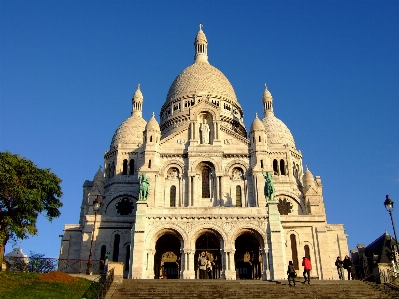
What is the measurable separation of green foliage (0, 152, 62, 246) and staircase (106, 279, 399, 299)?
10.4 m

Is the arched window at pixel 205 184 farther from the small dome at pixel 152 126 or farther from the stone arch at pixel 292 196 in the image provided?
the stone arch at pixel 292 196

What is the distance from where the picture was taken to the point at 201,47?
72.1 metres

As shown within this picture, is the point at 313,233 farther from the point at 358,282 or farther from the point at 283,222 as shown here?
the point at 358,282

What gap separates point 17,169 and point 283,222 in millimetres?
25379

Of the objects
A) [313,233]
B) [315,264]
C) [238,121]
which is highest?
[238,121]

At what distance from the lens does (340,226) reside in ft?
162

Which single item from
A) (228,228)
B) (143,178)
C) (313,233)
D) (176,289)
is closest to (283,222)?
(313,233)

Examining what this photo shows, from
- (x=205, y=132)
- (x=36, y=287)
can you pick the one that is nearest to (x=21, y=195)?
(x=36, y=287)

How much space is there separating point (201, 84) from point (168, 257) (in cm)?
2700

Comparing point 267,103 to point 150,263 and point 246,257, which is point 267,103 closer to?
point 246,257

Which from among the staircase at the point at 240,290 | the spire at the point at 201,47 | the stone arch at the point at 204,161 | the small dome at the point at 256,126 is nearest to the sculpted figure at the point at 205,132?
the stone arch at the point at 204,161

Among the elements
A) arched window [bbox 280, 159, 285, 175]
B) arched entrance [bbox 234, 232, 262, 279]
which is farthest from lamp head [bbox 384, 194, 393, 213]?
arched window [bbox 280, 159, 285, 175]

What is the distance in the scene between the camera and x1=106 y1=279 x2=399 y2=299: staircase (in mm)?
24922

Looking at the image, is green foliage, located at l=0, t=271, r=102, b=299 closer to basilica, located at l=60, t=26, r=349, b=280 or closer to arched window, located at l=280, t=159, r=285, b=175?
basilica, located at l=60, t=26, r=349, b=280
